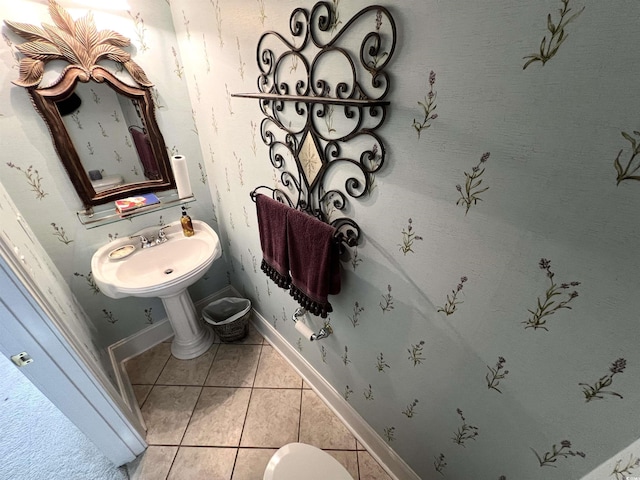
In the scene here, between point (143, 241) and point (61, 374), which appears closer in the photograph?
point (61, 374)

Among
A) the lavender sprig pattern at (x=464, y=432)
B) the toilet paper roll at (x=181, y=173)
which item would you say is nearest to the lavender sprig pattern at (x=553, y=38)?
the lavender sprig pattern at (x=464, y=432)

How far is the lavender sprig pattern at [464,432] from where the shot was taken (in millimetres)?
825

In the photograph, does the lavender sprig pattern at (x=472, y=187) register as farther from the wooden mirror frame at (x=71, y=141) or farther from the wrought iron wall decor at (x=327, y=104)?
the wooden mirror frame at (x=71, y=141)

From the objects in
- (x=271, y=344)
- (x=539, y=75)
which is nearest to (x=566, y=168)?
(x=539, y=75)

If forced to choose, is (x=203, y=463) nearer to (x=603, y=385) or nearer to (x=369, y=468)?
(x=369, y=468)

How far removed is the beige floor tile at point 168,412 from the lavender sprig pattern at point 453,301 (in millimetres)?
1503

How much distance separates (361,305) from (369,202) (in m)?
0.41

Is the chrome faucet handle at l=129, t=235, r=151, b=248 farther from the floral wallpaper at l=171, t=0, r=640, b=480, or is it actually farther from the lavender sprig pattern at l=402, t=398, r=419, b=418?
the lavender sprig pattern at l=402, t=398, r=419, b=418

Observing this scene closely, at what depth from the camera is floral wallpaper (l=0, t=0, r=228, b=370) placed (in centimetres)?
112

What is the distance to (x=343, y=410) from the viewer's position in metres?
1.42

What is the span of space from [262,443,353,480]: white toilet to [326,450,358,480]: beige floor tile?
423mm

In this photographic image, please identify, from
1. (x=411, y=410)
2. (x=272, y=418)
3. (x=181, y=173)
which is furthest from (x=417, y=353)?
(x=181, y=173)

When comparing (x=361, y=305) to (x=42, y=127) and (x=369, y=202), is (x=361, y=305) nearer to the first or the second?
(x=369, y=202)

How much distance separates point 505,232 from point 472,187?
12 centimetres
